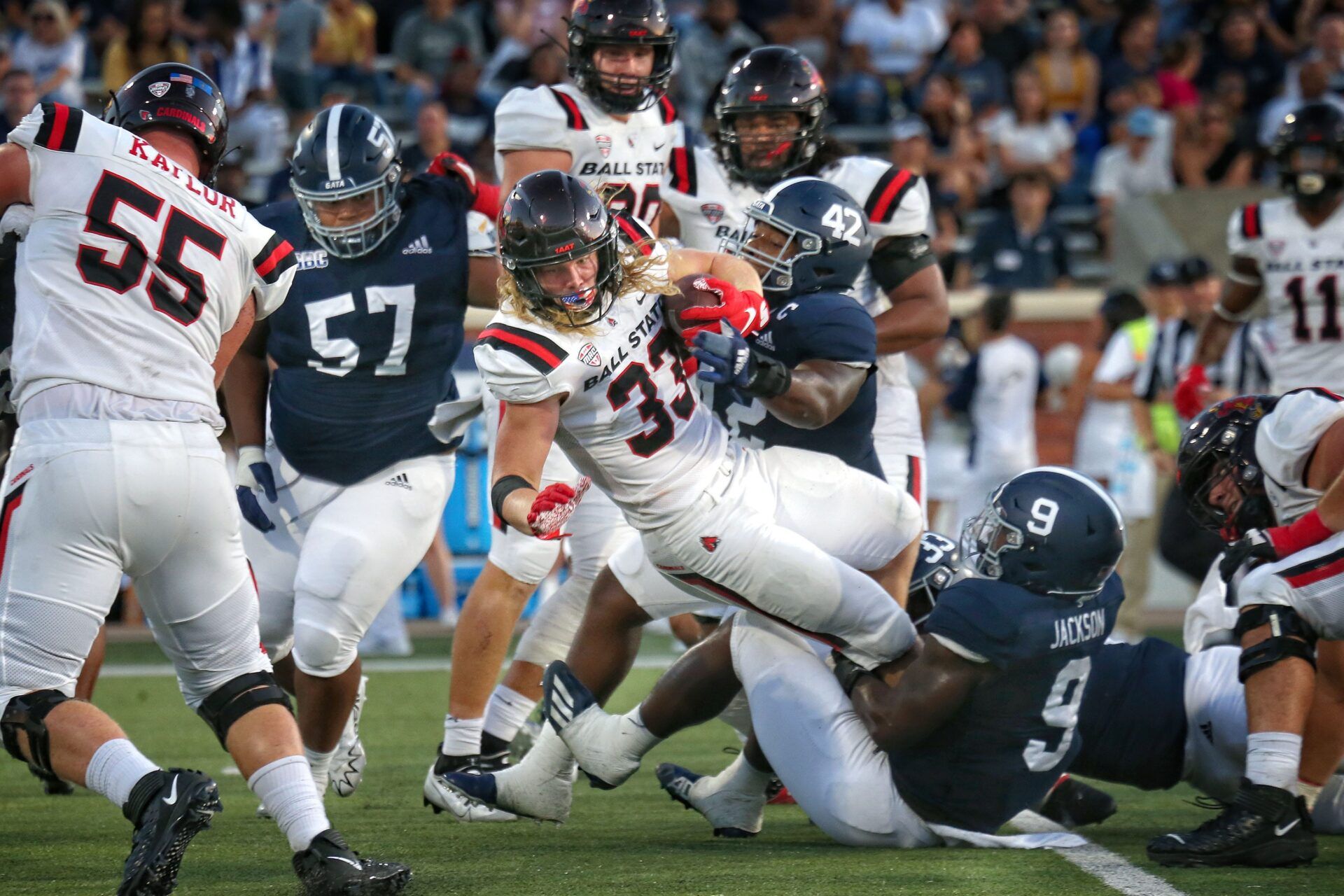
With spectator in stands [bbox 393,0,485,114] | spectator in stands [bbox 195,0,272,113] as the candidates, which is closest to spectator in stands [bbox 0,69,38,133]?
spectator in stands [bbox 195,0,272,113]

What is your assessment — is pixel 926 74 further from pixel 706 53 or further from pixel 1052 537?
pixel 1052 537

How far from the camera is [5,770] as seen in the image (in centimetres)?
543

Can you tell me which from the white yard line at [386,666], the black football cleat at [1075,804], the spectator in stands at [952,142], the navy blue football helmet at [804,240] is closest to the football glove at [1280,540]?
the black football cleat at [1075,804]

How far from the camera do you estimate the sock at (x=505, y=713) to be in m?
4.74

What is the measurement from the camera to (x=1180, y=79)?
12.6m

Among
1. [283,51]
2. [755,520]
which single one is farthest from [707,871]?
[283,51]

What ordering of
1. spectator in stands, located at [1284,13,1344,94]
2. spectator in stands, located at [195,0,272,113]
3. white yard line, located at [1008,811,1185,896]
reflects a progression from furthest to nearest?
spectator in stands, located at [1284,13,1344,94], spectator in stands, located at [195,0,272,113], white yard line, located at [1008,811,1185,896]

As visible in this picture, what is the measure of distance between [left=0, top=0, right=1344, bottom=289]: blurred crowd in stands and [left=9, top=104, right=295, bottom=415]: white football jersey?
746cm

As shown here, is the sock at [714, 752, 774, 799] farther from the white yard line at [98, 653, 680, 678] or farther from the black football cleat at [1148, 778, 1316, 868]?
the white yard line at [98, 653, 680, 678]

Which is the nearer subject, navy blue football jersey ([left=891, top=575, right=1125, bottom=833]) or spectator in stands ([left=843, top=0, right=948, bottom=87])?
navy blue football jersey ([left=891, top=575, right=1125, bottom=833])

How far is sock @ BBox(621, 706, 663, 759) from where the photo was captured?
13.3 ft

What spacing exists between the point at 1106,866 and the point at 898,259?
2.14m

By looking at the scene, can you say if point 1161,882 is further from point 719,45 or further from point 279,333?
point 719,45

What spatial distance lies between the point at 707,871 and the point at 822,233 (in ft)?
5.45
